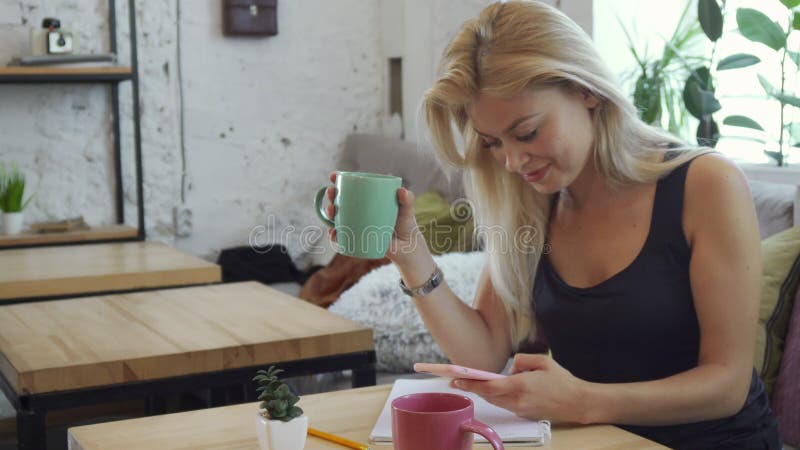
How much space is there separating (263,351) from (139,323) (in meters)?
0.33

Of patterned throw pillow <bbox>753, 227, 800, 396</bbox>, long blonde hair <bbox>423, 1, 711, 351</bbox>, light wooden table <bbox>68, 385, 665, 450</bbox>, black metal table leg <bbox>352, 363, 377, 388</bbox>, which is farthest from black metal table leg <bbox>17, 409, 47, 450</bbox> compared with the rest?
patterned throw pillow <bbox>753, 227, 800, 396</bbox>

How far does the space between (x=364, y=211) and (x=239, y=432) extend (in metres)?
0.31

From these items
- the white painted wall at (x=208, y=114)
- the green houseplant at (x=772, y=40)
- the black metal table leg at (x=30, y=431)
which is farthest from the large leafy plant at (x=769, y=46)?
the white painted wall at (x=208, y=114)

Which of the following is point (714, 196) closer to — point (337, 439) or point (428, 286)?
point (428, 286)

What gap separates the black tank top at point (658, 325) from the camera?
1337 millimetres

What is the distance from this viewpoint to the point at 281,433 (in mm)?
963

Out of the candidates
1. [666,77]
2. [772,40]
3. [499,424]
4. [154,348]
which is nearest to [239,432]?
[499,424]

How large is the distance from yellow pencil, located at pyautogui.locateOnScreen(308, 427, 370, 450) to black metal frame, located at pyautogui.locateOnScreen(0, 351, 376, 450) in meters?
0.54

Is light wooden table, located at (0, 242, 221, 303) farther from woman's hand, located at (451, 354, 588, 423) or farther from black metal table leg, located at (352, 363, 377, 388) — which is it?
woman's hand, located at (451, 354, 588, 423)

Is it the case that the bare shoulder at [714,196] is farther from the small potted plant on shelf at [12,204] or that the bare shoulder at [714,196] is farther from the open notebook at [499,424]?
the small potted plant on shelf at [12,204]

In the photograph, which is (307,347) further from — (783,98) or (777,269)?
(783,98)

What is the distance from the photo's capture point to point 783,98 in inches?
91.7

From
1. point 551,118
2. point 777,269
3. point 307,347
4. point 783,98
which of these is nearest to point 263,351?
point 307,347

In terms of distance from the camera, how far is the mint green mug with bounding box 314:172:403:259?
3.91ft
